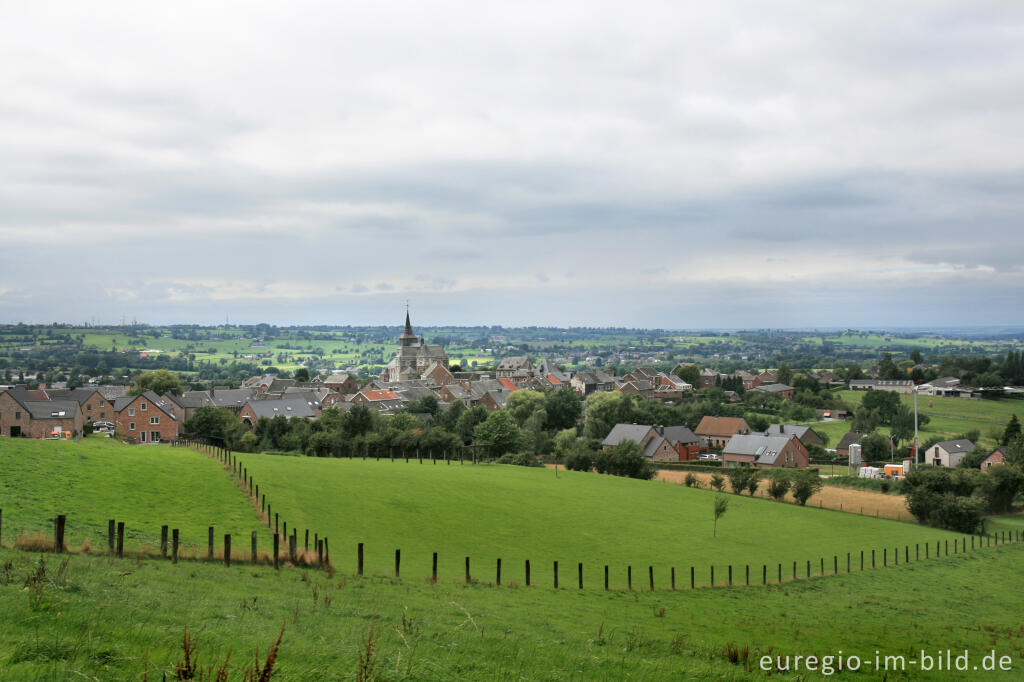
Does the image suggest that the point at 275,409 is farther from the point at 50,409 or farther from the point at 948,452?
the point at 948,452

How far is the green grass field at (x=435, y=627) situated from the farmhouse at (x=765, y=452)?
62494mm

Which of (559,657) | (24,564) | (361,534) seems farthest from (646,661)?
(361,534)

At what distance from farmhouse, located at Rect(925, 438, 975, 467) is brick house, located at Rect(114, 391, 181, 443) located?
306 ft

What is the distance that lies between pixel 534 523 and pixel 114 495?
1918 cm

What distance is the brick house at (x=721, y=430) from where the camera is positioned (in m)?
100

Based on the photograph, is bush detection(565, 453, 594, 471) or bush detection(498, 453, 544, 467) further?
bush detection(565, 453, 594, 471)

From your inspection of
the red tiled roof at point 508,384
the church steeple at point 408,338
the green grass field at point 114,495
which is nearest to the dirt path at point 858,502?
the green grass field at point 114,495

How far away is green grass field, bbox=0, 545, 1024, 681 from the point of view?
25.8 ft

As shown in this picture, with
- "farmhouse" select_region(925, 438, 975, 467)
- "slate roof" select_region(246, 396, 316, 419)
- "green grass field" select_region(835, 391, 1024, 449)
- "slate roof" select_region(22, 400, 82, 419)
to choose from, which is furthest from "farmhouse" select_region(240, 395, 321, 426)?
"farmhouse" select_region(925, 438, 975, 467)

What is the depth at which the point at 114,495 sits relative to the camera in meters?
24.5

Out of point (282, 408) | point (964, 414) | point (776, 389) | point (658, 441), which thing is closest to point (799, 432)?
point (658, 441)

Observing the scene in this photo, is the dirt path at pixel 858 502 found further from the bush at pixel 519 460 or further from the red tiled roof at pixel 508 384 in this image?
the red tiled roof at pixel 508 384

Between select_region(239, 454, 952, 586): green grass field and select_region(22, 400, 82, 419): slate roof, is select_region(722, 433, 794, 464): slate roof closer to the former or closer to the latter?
select_region(239, 454, 952, 586): green grass field

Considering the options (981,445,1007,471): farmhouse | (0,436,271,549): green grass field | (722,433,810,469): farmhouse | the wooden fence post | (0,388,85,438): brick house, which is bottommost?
(722,433,810,469): farmhouse
